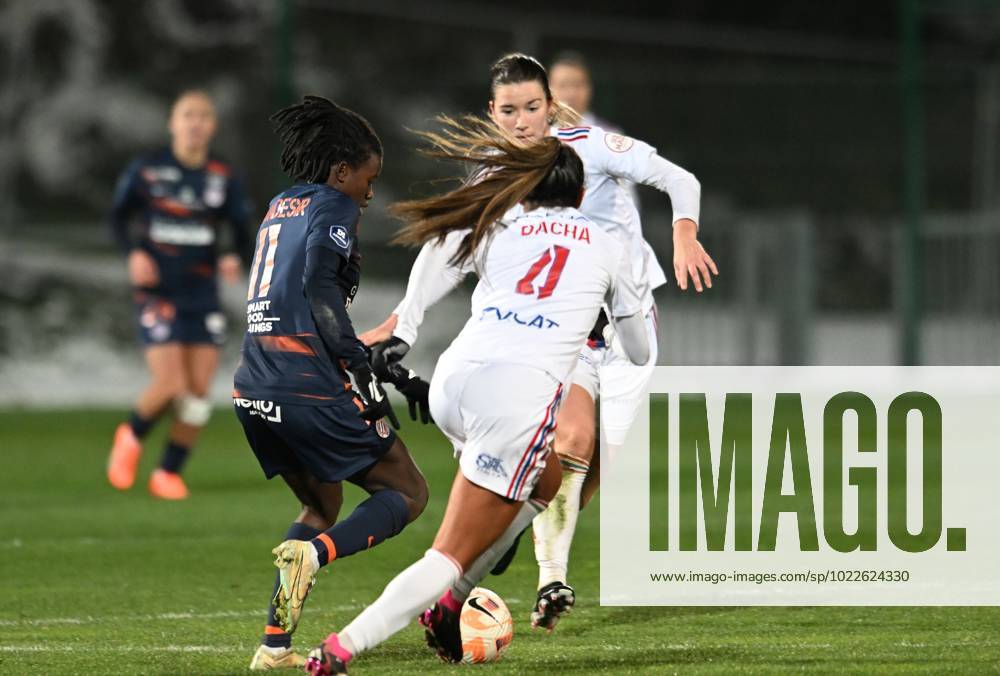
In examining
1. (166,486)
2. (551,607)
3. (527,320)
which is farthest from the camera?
(166,486)

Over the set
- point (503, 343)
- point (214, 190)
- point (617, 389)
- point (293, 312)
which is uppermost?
point (214, 190)

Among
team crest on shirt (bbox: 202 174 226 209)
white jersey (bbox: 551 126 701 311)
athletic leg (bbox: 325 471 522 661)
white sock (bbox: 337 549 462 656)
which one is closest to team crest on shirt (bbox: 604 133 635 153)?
white jersey (bbox: 551 126 701 311)

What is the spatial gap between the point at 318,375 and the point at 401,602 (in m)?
1.09

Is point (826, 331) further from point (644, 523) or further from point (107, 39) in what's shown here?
point (644, 523)

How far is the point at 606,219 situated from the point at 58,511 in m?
4.58

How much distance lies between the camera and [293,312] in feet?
20.2

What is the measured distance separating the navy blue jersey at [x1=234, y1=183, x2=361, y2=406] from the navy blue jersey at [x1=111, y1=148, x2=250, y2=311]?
17.6 feet

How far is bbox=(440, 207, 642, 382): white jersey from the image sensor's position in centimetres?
561

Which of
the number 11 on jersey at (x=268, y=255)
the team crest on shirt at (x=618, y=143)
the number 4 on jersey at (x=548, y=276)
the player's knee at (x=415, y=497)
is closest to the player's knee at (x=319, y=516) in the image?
the player's knee at (x=415, y=497)

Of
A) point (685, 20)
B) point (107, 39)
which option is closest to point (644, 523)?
point (107, 39)

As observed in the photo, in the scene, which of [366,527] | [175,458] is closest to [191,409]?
[175,458]

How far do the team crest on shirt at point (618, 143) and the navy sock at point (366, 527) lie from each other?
5.58ft

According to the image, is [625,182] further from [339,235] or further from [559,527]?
[339,235]

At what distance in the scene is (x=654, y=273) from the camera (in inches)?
300
